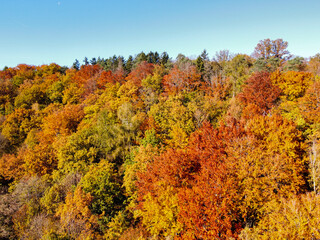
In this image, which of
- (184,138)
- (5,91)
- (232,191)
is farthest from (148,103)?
(5,91)

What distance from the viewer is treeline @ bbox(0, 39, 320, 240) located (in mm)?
18875

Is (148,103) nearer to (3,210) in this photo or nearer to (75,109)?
(75,109)

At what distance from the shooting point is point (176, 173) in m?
23.8

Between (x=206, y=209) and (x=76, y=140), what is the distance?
83.4 ft

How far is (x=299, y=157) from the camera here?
77.8 feet

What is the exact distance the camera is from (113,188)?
87.2 feet

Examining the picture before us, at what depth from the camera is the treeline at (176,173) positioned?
743 inches

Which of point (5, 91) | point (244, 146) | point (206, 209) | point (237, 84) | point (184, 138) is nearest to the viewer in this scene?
point (206, 209)

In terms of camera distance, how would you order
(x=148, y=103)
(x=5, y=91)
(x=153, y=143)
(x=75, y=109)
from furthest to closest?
(x=5, y=91) → (x=75, y=109) → (x=148, y=103) → (x=153, y=143)

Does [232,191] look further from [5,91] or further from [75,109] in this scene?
[5,91]

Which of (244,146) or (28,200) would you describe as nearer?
(244,146)

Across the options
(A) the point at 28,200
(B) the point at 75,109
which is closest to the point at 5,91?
(B) the point at 75,109

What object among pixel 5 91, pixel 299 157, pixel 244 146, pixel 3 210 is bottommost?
pixel 3 210

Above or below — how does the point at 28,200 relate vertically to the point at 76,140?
below
